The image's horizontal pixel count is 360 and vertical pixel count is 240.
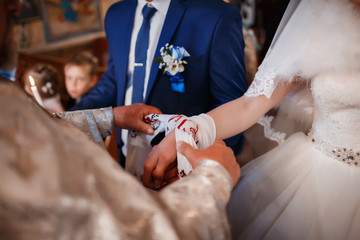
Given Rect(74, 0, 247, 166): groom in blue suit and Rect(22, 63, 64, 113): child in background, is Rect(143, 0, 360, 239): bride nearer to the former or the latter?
Rect(74, 0, 247, 166): groom in blue suit

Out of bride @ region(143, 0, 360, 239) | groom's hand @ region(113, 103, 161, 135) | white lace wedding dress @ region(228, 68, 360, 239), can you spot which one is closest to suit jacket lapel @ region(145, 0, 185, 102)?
groom's hand @ region(113, 103, 161, 135)

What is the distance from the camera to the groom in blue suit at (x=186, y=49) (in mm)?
1135

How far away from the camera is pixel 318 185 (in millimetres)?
920

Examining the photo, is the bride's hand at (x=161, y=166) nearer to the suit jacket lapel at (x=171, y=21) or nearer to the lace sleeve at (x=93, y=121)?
the lace sleeve at (x=93, y=121)

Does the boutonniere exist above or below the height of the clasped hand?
above

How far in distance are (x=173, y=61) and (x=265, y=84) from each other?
0.40 metres

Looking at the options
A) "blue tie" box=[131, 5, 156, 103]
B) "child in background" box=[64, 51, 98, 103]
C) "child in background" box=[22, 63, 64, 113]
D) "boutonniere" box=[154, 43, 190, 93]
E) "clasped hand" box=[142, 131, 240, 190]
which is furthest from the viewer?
"child in background" box=[64, 51, 98, 103]

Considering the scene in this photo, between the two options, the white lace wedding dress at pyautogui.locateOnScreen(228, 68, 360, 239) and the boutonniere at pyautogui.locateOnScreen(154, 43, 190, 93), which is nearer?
the white lace wedding dress at pyautogui.locateOnScreen(228, 68, 360, 239)

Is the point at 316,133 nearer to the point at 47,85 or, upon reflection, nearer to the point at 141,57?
the point at 141,57

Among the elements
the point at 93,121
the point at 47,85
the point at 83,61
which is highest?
the point at 93,121

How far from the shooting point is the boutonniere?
110 cm

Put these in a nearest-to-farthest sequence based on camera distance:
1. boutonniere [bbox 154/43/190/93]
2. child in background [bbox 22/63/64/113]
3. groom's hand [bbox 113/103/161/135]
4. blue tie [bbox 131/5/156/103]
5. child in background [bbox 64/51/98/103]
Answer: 1. groom's hand [bbox 113/103/161/135]
2. boutonniere [bbox 154/43/190/93]
3. blue tie [bbox 131/5/156/103]
4. child in background [bbox 22/63/64/113]
5. child in background [bbox 64/51/98/103]

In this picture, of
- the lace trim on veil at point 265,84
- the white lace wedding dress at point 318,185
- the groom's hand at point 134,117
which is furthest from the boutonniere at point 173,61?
the white lace wedding dress at point 318,185

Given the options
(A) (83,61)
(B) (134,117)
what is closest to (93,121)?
(B) (134,117)
